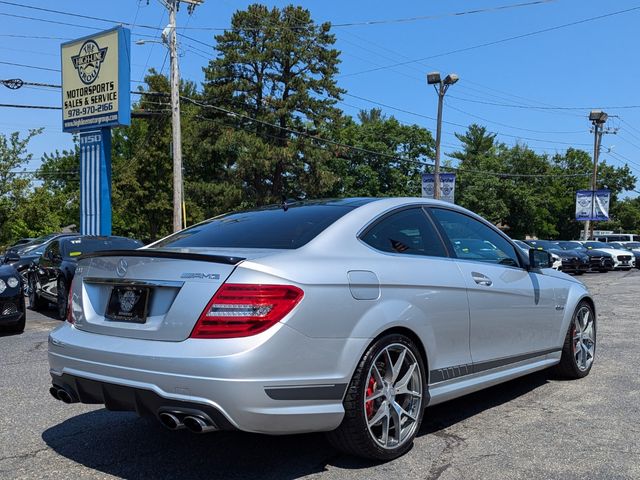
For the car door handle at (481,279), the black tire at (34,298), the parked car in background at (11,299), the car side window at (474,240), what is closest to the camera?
the car door handle at (481,279)

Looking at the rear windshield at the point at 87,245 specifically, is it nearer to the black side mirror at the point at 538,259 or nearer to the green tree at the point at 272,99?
the black side mirror at the point at 538,259

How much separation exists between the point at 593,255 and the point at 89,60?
74.7ft

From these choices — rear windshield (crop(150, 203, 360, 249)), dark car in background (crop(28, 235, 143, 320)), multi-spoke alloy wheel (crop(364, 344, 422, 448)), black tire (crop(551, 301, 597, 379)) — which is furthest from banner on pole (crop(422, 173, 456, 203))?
multi-spoke alloy wheel (crop(364, 344, 422, 448))

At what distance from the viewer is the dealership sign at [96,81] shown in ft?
67.5

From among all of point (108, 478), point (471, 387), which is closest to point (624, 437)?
point (471, 387)

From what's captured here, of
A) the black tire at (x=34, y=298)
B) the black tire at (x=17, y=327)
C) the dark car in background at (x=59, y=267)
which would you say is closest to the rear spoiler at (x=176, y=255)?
the black tire at (x=17, y=327)

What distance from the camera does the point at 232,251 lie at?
371 centimetres

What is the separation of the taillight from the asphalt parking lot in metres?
0.76

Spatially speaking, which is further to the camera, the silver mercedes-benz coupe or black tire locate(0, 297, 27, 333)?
black tire locate(0, 297, 27, 333)

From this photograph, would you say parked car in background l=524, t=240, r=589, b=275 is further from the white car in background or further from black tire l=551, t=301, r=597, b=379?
black tire l=551, t=301, r=597, b=379

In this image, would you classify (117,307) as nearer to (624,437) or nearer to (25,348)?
(624,437)

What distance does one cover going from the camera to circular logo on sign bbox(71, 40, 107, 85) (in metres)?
21.3

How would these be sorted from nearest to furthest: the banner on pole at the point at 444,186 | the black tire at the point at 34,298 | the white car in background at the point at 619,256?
the black tire at the point at 34,298, the banner on pole at the point at 444,186, the white car in background at the point at 619,256

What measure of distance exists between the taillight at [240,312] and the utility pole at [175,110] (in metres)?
19.4
